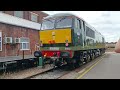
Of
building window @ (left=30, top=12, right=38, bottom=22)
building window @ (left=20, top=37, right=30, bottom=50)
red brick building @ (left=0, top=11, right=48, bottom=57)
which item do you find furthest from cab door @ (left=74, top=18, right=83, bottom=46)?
building window @ (left=30, top=12, right=38, bottom=22)

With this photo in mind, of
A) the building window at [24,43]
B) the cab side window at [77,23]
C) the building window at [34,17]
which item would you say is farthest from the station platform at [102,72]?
the building window at [34,17]

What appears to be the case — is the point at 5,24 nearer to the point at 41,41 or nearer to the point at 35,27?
the point at 35,27

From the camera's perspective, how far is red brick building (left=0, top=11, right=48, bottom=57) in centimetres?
2077

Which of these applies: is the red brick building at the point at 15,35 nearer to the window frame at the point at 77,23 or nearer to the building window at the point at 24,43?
the building window at the point at 24,43

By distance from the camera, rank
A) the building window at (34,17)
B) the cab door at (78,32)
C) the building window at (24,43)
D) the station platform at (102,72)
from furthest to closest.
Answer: the building window at (34,17)
the building window at (24,43)
the cab door at (78,32)
the station platform at (102,72)

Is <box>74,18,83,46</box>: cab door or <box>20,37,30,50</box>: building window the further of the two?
<box>20,37,30,50</box>: building window

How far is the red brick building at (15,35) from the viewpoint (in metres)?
20.8

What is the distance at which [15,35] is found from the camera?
22.8 metres

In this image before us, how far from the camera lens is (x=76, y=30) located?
1289cm

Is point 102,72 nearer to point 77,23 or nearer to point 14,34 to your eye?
point 77,23

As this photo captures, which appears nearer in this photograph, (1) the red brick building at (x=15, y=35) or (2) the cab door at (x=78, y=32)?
(2) the cab door at (x=78, y=32)

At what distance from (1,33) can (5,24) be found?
116 cm

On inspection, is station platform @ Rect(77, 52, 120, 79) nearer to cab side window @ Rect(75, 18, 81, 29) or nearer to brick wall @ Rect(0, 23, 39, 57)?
Result: cab side window @ Rect(75, 18, 81, 29)
